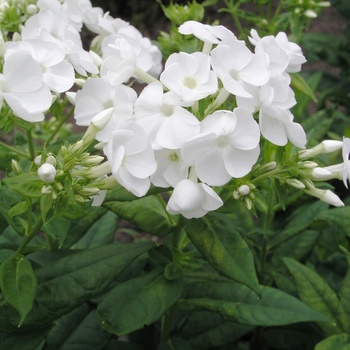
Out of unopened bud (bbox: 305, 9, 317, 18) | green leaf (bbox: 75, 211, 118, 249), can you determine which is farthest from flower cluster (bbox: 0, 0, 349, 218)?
unopened bud (bbox: 305, 9, 317, 18)

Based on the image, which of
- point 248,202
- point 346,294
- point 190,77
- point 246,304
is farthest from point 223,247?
point 346,294

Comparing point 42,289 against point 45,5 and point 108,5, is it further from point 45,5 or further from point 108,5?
point 108,5

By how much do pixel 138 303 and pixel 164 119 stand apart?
449mm

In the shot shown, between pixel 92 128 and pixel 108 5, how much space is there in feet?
11.6

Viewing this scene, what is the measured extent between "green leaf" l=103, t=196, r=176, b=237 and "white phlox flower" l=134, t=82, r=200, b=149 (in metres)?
0.32

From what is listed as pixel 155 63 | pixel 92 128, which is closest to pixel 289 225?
pixel 155 63

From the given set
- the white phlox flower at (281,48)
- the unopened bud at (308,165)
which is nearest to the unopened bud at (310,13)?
the white phlox flower at (281,48)

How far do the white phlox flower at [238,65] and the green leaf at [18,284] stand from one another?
0.48 meters

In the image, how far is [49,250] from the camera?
1453 millimetres

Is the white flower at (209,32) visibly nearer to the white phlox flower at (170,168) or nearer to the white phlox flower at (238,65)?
the white phlox flower at (238,65)

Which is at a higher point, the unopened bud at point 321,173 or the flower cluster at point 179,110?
the flower cluster at point 179,110

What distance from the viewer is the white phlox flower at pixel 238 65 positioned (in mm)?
994

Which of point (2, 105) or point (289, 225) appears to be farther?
point (289, 225)

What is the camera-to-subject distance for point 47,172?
3.10 ft
